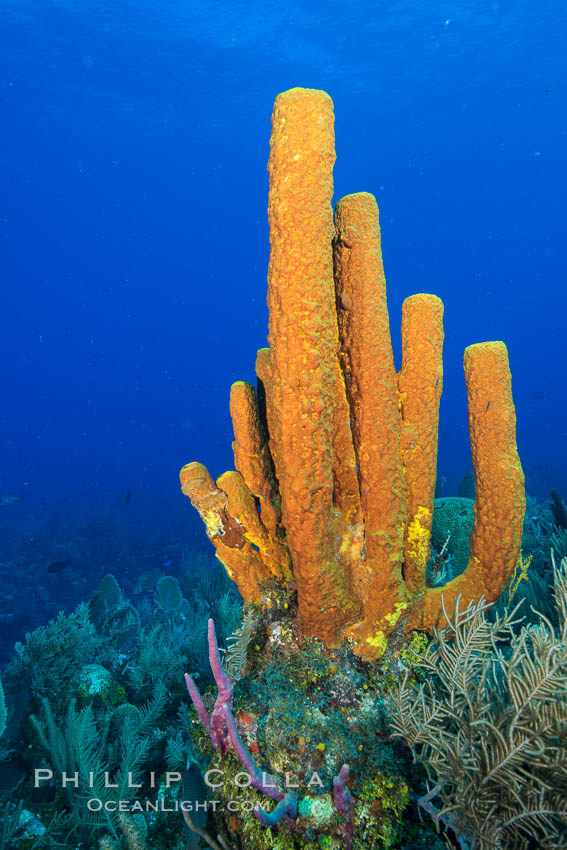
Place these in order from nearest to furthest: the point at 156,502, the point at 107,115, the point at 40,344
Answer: the point at 156,502 → the point at 107,115 → the point at 40,344

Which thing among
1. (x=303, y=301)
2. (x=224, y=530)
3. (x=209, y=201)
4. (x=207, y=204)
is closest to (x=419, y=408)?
(x=303, y=301)

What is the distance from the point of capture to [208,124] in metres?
51.8

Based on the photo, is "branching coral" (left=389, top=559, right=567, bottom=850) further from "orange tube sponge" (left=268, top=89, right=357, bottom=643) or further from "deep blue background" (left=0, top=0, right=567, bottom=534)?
"deep blue background" (left=0, top=0, right=567, bottom=534)

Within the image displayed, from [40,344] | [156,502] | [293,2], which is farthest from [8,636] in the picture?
[40,344]

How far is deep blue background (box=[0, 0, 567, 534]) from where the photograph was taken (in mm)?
32469

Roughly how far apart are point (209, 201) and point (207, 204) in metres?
1.10

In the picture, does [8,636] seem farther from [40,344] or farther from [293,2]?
[40,344]

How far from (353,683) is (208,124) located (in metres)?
63.6

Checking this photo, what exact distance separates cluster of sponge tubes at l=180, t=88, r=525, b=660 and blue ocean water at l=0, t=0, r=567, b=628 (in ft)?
59.3

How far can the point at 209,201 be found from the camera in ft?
276

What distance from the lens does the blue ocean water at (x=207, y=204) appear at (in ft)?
105

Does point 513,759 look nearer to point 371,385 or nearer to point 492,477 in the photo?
point 492,477

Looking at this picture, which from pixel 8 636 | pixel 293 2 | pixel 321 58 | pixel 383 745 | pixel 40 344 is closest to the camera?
pixel 383 745

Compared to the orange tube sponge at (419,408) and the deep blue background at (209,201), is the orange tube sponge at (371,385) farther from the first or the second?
the deep blue background at (209,201)
